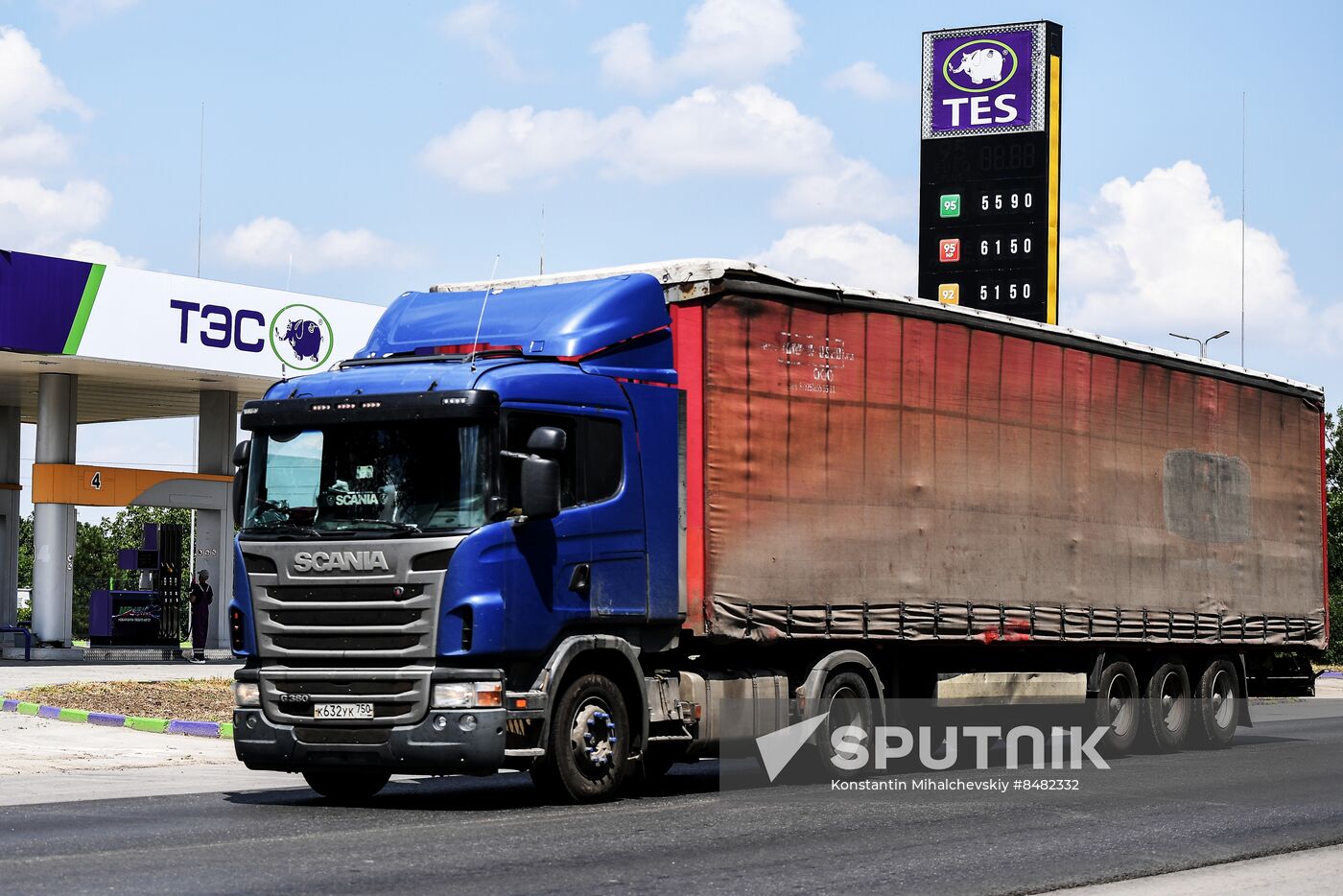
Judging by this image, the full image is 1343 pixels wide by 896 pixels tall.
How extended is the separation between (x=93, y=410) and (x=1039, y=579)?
3173 cm

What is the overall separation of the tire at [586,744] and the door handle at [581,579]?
2.08 feet

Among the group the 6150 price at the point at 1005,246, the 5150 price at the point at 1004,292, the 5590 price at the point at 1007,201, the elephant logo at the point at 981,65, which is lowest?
the 5150 price at the point at 1004,292

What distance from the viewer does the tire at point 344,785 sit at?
13703mm

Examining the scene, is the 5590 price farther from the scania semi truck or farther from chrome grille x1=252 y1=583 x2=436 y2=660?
chrome grille x1=252 y1=583 x2=436 y2=660

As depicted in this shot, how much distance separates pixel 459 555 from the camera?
477 inches

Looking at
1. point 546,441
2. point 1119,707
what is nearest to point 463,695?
point 546,441

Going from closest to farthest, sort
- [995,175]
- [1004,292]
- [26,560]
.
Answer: [1004,292] < [995,175] < [26,560]

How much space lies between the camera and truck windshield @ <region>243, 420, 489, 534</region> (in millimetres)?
12320

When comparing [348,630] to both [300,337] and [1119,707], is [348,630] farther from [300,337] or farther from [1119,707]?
[300,337]

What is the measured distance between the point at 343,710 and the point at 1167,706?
1089cm

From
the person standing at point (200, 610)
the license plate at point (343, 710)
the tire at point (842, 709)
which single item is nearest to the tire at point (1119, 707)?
the tire at point (842, 709)

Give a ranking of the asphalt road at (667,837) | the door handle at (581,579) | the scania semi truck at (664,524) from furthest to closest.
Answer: the door handle at (581,579), the scania semi truck at (664,524), the asphalt road at (667,837)

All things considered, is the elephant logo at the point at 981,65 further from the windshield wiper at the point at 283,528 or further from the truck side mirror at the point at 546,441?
the windshield wiper at the point at 283,528

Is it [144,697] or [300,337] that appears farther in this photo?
[300,337]
